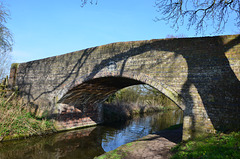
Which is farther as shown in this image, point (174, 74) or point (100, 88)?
point (100, 88)

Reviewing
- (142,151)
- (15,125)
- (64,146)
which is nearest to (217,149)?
(142,151)

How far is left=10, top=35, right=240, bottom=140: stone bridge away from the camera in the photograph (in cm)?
446

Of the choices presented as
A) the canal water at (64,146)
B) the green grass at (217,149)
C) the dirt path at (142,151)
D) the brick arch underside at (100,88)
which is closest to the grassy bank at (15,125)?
the canal water at (64,146)

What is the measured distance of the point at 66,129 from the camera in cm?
902

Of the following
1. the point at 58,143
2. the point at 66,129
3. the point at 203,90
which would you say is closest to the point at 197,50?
the point at 203,90

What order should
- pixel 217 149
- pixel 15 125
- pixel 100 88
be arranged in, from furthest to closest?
pixel 100 88
pixel 15 125
pixel 217 149

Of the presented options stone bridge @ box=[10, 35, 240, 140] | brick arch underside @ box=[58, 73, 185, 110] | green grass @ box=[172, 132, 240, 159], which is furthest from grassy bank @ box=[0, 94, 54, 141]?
green grass @ box=[172, 132, 240, 159]

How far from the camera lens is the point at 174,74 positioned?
5184 millimetres

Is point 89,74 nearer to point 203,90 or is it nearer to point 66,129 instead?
point 66,129

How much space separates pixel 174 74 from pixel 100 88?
4.80 metres

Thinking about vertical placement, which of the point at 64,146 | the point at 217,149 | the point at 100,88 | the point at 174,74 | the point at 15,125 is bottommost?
the point at 64,146

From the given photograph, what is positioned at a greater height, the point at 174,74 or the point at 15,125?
the point at 174,74

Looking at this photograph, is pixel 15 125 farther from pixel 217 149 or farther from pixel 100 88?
pixel 217 149

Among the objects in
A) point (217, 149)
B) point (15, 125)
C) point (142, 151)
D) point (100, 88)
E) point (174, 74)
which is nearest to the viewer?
point (217, 149)
